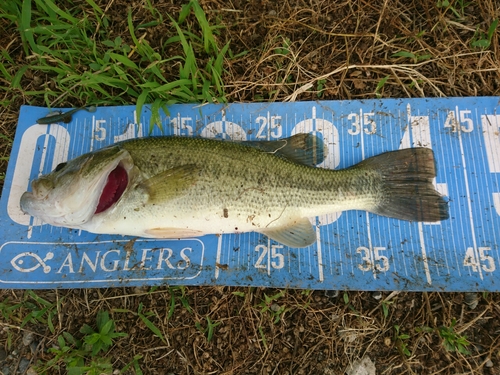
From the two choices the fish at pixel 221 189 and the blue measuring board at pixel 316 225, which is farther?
the blue measuring board at pixel 316 225

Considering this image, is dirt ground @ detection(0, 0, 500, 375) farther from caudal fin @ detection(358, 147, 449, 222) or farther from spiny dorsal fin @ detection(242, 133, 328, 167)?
caudal fin @ detection(358, 147, 449, 222)

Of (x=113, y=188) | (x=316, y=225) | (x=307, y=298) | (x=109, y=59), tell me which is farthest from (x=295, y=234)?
(x=109, y=59)

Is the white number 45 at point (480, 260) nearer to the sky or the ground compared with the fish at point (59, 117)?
nearer to the ground

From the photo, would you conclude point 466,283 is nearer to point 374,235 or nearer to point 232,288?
point 374,235

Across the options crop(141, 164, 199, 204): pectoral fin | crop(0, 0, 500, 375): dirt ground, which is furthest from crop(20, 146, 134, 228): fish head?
crop(0, 0, 500, 375): dirt ground

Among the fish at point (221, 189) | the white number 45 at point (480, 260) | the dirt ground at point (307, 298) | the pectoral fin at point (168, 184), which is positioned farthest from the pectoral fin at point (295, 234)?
the white number 45 at point (480, 260)

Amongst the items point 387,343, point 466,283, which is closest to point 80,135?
point 387,343

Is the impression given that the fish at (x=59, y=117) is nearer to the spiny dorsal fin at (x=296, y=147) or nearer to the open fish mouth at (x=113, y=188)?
the open fish mouth at (x=113, y=188)
